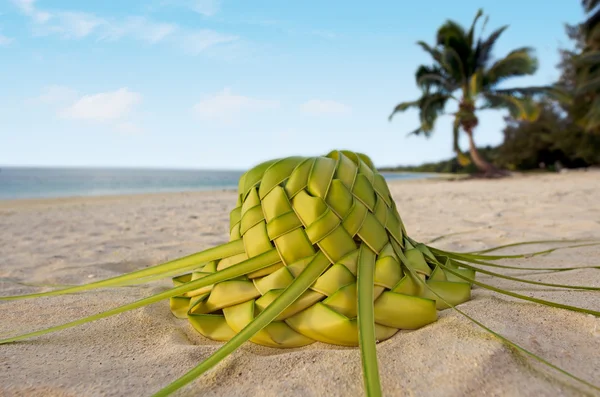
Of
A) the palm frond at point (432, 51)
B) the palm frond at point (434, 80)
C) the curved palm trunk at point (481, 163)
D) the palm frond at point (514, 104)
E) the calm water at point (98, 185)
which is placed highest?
the palm frond at point (432, 51)

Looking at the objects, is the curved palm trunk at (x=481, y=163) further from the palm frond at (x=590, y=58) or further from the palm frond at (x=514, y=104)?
the palm frond at (x=590, y=58)

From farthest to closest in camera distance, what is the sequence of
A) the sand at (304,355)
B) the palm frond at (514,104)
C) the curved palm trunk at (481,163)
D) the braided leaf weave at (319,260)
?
the curved palm trunk at (481,163) → the palm frond at (514,104) → the braided leaf weave at (319,260) → the sand at (304,355)

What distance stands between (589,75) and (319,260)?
1685 cm

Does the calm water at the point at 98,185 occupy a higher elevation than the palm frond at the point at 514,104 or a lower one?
lower

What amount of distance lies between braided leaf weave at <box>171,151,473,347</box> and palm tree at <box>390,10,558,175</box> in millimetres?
12457

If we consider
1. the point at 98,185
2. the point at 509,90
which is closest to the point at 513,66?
the point at 509,90

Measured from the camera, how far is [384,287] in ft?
2.34

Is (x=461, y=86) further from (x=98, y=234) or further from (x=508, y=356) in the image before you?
(x=508, y=356)

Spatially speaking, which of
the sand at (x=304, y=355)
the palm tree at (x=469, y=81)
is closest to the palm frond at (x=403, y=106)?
the palm tree at (x=469, y=81)

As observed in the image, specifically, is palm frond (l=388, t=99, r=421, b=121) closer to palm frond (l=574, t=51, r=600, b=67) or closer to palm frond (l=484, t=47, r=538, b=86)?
palm frond (l=484, t=47, r=538, b=86)

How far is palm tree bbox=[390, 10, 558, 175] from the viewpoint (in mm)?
11891

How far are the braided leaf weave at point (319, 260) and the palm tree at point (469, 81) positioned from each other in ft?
40.9

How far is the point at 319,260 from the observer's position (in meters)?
0.72

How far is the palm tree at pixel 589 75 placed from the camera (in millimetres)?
12109
